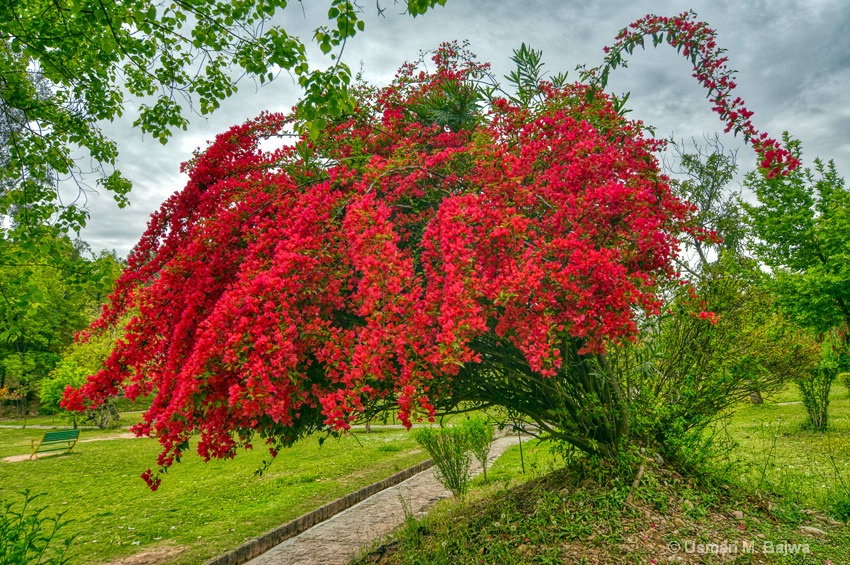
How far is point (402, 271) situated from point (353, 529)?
5.51 metres

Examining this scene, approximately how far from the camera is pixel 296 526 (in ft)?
24.9

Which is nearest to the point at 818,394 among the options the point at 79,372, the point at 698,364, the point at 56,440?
the point at 698,364

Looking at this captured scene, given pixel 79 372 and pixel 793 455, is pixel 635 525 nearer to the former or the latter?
→ pixel 793 455

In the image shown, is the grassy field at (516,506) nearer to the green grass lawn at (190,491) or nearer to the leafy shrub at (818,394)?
the green grass lawn at (190,491)

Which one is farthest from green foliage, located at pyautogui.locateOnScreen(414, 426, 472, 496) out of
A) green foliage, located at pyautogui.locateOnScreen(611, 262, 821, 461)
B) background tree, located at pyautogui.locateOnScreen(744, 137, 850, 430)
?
background tree, located at pyautogui.locateOnScreen(744, 137, 850, 430)

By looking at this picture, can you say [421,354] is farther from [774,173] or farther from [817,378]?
[817,378]

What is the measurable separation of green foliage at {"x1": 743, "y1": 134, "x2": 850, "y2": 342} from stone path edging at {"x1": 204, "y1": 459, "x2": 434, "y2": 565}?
457 inches

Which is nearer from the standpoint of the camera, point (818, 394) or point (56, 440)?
point (818, 394)

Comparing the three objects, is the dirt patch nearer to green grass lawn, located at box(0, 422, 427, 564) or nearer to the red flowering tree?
green grass lawn, located at box(0, 422, 427, 564)

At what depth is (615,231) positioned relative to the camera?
4.30 metres

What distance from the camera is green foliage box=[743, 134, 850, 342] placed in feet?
40.2

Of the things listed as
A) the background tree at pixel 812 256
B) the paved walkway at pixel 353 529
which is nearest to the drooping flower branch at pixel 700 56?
the paved walkway at pixel 353 529

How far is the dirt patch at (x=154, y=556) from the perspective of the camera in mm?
6477

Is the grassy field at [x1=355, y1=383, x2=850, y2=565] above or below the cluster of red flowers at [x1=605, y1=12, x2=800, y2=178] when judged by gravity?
below
